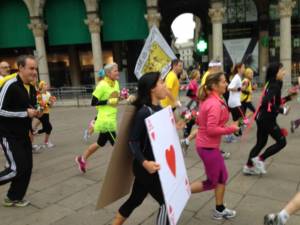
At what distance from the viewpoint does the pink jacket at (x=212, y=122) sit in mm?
3364

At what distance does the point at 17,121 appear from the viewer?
418 centimetres

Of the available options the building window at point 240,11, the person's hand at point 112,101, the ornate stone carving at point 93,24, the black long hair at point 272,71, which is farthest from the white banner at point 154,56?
the building window at point 240,11

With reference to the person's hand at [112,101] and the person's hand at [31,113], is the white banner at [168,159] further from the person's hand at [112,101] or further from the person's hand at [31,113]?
the person's hand at [112,101]

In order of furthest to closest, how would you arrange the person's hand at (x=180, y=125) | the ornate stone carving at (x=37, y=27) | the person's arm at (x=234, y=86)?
the ornate stone carving at (x=37, y=27), the person's arm at (x=234, y=86), the person's hand at (x=180, y=125)

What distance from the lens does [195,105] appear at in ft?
24.4

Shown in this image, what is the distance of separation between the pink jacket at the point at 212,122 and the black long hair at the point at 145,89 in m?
0.79

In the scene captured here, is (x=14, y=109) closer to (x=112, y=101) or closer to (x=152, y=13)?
(x=112, y=101)

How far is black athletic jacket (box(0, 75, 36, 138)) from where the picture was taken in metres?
4.06

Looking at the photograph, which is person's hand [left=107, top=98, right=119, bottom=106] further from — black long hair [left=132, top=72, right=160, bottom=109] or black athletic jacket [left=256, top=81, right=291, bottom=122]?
black long hair [left=132, top=72, right=160, bottom=109]

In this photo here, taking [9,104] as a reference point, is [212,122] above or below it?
below

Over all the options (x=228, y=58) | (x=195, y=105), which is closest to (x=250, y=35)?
(x=228, y=58)

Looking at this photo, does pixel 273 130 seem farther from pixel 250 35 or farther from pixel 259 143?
pixel 250 35

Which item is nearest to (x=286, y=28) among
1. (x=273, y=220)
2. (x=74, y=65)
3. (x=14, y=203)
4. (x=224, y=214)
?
(x=74, y=65)

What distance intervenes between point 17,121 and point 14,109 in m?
0.17
